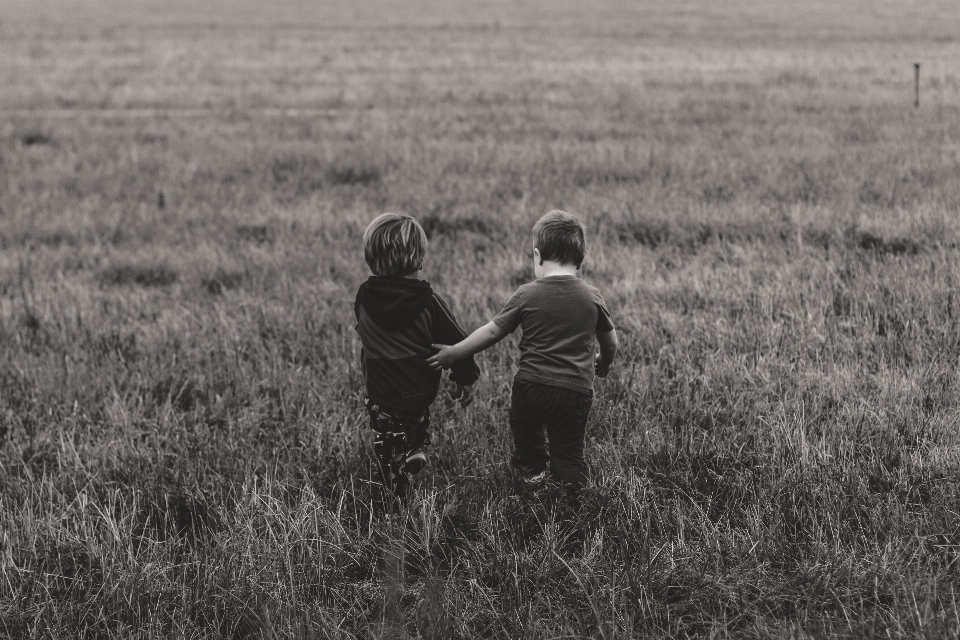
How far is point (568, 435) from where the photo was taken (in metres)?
3.28

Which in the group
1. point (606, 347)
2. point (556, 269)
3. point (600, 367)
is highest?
point (556, 269)

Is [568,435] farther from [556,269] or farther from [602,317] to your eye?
[556,269]

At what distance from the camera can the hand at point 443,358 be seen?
320 centimetres

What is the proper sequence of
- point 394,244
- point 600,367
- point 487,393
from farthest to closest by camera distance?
point 487,393, point 600,367, point 394,244

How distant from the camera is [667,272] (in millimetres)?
5969

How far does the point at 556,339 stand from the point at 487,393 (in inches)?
42.7

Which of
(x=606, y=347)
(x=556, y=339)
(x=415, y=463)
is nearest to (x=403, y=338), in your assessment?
(x=415, y=463)

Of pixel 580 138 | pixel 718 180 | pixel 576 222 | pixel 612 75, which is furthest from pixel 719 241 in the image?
pixel 612 75

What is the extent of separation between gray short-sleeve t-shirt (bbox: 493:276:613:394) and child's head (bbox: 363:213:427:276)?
0.44 metres

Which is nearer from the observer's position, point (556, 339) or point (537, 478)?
point (556, 339)

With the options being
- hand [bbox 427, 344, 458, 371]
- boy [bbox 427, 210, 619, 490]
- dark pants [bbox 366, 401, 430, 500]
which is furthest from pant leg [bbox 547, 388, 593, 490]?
dark pants [bbox 366, 401, 430, 500]

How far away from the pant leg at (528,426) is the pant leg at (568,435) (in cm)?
6

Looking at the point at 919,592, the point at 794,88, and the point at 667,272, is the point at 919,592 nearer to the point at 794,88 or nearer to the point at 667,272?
the point at 667,272

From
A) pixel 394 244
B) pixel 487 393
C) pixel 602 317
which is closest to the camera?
pixel 394 244
